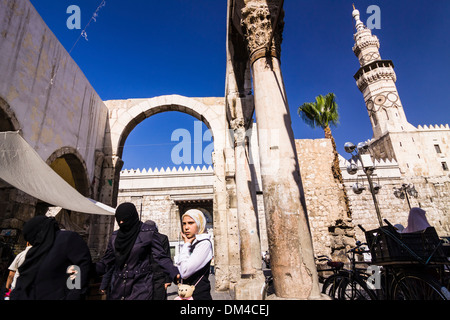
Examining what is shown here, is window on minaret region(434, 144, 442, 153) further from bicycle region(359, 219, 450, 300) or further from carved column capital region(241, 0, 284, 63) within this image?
carved column capital region(241, 0, 284, 63)

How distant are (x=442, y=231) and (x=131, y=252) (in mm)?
25983

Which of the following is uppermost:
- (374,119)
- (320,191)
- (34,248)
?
(374,119)

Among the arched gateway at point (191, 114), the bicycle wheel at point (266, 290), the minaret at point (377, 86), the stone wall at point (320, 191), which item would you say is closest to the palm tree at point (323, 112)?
the stone wall at point (320, 191)

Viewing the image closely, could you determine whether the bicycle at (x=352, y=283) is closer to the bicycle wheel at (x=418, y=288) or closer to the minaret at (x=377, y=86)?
the bicycle wheel at (x=418, y=288)

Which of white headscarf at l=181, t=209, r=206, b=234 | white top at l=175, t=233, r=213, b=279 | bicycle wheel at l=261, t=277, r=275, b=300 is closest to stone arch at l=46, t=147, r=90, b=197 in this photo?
bicycle wheel at l=261, t=277, r=275, b=300

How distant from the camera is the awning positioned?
4309 millimetres

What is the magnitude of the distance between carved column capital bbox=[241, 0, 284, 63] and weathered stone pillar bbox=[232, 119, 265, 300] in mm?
3015

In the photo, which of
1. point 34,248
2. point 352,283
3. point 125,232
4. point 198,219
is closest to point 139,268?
point 125,232

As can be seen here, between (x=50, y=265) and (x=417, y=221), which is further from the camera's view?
(x=417, y=221)

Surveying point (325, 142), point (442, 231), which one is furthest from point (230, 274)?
point (442, 231)

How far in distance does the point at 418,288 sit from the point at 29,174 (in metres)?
6.48

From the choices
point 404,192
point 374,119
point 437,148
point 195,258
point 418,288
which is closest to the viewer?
point 195,258

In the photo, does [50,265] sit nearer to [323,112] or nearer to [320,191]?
[320,191]

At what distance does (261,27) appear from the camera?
342 centimetres
